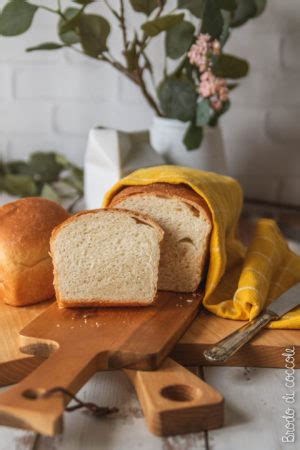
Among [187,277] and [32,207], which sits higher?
[32,207]

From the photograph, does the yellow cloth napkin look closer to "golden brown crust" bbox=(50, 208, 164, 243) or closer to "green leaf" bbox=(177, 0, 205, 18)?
"golden brown crust" bbox=(50, 208, 164, 243)

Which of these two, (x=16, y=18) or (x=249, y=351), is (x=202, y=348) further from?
(x=16, y=18)

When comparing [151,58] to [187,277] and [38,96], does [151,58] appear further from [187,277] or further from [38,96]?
[187,277]

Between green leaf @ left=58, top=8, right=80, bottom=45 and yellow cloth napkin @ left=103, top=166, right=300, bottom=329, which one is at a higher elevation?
green leaf @ left=58, top=8, right=80, bottom=45

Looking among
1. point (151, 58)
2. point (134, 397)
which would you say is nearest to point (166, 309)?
point (134, 397)

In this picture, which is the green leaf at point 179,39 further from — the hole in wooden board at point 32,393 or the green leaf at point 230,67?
the hole in wooden board at point 32,393

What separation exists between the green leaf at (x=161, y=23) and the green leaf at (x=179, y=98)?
0.52ft

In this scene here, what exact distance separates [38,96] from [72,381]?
1.70 m

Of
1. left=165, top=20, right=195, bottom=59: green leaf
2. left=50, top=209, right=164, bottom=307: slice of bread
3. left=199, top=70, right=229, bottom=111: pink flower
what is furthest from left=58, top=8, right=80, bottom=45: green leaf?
left=50, top=209, right=164, bottom=307: slice of bread

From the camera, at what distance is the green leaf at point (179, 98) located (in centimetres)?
186

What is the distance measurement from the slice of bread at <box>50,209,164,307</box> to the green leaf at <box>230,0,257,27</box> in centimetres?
88

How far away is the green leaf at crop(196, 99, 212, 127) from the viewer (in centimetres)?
183

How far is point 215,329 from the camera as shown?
1277 mm

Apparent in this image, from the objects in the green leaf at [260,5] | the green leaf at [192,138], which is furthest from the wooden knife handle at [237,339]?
the green leaf at [260,5]
